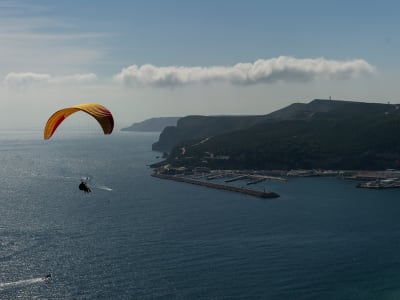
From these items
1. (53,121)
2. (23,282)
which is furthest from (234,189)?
(53,121)

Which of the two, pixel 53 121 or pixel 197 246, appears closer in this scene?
pixel 53 121

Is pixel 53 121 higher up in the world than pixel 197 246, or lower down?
higher up

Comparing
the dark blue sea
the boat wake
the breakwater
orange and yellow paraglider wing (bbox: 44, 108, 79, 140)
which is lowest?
the boat wake

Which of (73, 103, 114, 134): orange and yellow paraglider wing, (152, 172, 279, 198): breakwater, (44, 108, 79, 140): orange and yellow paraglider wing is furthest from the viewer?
(152, 172, 279, 198): breakwater

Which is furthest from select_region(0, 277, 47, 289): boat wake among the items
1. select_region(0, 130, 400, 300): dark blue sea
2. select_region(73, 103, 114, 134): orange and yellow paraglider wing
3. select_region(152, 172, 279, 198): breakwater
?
select_region(152, 172, 279, 198): breakwater

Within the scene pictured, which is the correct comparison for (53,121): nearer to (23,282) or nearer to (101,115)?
(101,115)

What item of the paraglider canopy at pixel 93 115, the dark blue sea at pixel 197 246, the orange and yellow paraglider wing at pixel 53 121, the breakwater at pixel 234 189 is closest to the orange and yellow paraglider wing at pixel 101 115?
the paraglider canopy at pixel 93 115

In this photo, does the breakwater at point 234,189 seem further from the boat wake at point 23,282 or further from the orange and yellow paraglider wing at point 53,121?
the orange and yellow paraglider wing at point 53,121

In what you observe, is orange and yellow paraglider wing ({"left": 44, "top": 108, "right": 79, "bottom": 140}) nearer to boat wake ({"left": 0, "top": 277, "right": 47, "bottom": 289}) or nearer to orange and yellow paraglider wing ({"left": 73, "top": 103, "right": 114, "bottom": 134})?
orange and yellow paraglider wing ({"left": 73, "top": 103, "right": 114, "bottom": 134})
